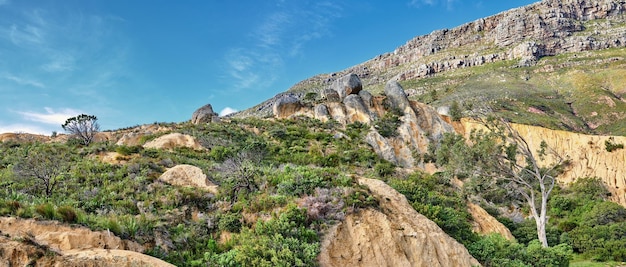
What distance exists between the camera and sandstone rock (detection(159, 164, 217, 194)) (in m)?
13.5

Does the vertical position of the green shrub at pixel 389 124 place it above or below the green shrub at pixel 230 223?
above

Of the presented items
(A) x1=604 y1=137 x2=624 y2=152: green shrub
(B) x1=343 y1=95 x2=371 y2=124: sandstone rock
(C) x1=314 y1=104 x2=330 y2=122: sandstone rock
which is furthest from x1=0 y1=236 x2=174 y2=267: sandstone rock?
(A) x1=604 y1=137 x2=624 y2=152: green shrub

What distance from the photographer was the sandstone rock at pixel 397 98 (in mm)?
45700

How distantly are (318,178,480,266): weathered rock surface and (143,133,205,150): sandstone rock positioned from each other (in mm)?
22083

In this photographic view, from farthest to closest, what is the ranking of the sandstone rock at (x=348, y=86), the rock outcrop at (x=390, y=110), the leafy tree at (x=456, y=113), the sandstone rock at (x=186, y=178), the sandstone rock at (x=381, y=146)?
the leafy tree at (x=456, y=113), the sandstone rock at (x=348, y=86), the rock outcrop at (x=390, y=110), the sandstone rock at (x=381, y=146), the sandstone rock at (x=186, y=178)

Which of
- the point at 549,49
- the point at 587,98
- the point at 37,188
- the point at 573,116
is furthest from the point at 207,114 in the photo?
the point at 549,49

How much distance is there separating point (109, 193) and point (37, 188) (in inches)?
129

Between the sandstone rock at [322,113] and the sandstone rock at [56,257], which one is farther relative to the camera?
the sandstone rock at [322,113]

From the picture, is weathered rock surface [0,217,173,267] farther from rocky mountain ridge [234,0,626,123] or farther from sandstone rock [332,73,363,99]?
rocky mountain ridge [234,0,626,123]

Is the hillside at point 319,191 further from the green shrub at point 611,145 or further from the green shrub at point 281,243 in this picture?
the green shrub at point 611,145

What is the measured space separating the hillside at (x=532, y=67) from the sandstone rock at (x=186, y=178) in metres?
48.3

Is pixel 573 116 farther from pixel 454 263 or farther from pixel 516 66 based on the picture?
pixel 454 263

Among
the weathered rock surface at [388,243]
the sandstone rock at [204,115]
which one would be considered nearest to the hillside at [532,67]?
the sandstone rock at [204,115]

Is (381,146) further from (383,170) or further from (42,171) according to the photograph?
(42,171)
